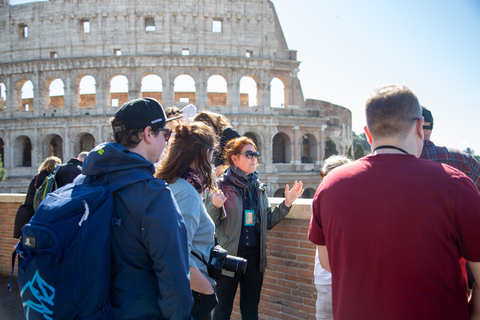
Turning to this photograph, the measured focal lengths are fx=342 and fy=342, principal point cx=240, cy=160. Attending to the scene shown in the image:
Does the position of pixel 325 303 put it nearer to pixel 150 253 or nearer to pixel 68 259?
pixel 150 253

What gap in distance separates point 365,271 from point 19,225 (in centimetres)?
561

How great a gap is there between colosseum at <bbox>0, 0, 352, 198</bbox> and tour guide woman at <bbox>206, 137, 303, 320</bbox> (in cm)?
2080

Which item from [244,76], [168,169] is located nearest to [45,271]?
[168,169]

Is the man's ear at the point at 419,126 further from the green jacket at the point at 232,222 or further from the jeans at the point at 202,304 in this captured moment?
the green jacket at the point at 232,222

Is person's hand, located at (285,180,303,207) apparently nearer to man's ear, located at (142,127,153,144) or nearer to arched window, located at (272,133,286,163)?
man's ear, located at (142,127,153,144)

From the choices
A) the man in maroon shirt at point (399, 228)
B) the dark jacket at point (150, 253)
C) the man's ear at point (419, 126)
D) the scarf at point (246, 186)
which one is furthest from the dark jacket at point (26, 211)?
the man's ear at point (419, 126)

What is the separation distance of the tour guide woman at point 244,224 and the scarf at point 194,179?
76 cm

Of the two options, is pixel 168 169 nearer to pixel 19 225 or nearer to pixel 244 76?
pixel 19 225

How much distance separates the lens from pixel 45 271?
1.57 metres

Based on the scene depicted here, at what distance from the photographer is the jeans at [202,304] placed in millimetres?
2488

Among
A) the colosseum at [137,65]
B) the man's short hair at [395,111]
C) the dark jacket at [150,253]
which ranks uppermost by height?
the colosseum at [137,65]

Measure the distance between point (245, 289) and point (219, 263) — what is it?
1223mm

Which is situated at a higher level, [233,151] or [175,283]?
[233,151]

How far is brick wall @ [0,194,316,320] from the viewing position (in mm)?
4000
